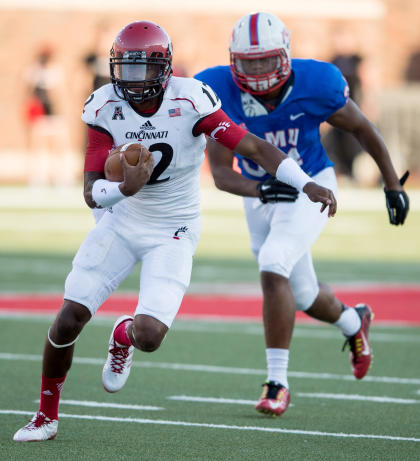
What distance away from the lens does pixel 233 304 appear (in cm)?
980

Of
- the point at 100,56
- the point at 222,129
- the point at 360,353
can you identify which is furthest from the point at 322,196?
the point at 100,56

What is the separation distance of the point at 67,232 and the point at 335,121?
9.40 metres

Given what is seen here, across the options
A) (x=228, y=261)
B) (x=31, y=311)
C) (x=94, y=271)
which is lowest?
(x=228, y=261)

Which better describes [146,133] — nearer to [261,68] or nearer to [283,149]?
[261,68]

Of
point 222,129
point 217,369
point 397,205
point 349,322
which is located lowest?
point 217,369

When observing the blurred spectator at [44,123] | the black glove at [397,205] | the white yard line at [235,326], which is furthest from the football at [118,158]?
the blurred spectator at [44,123]

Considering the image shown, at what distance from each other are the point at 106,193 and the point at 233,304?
15.9 feet

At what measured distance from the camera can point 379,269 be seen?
12.1 m

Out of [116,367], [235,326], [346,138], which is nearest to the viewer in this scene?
[116,367]

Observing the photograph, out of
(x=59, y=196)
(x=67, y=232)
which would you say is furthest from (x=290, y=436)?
(x=59, y=196)

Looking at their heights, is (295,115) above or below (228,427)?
above

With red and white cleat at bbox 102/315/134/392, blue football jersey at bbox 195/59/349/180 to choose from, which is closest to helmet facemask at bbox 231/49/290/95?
blue football jersey at bbox 195/59/349/180

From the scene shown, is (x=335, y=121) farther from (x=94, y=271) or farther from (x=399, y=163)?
(x=399, y=163)

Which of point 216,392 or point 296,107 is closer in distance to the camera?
point 296,107
